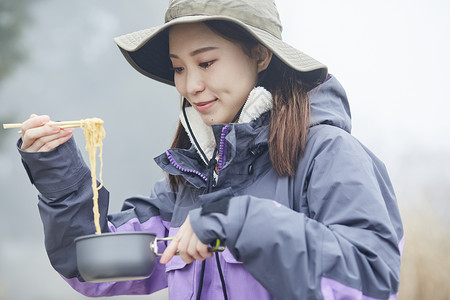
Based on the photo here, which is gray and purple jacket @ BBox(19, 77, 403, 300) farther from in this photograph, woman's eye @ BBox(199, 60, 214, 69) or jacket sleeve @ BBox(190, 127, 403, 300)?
woman's eye @ BBox(199, 60, 214, 69)

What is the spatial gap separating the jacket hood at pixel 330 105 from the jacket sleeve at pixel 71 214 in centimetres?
72

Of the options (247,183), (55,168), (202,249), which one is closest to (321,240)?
(202,249)

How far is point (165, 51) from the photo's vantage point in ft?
7.58

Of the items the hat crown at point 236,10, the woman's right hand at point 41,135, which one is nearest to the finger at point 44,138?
the woman's right hand at point 41,135

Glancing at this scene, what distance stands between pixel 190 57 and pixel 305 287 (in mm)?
916

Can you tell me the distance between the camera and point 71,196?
6.47 ft

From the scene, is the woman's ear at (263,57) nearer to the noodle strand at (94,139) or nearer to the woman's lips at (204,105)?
the woman's lips at (204,105)

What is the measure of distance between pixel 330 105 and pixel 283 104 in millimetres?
170

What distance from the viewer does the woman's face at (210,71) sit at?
6.35ft

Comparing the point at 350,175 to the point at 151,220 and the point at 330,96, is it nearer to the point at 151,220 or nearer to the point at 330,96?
the point at 330,96

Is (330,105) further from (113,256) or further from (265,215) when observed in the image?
(113,256)

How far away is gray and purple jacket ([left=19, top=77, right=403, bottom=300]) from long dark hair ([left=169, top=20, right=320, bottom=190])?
0.03 m

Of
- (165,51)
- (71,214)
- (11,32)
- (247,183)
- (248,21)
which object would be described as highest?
(248,21)

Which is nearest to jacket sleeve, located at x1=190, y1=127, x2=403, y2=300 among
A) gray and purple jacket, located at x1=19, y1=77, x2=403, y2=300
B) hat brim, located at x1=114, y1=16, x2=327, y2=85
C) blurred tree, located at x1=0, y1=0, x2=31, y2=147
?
gray and purple jacket, located at x1=19, y1=77, x2=403, y2=300
